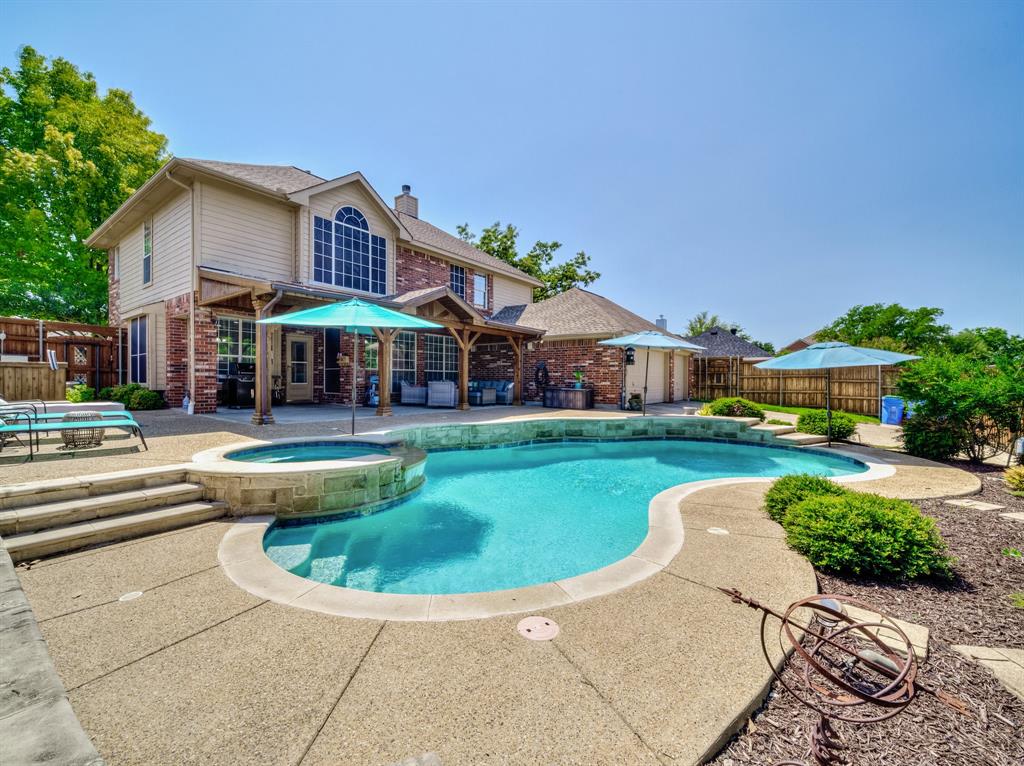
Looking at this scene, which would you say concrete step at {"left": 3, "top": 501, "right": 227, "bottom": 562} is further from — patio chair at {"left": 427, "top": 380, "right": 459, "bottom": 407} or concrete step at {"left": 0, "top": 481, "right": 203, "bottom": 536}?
patio chair at {"left": 427, "top": 380, "right": 459, "bottom": 407}

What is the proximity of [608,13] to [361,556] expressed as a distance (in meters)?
10.4

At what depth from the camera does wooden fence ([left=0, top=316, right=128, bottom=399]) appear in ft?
38.0

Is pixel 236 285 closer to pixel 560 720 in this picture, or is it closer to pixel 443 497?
pixel 443 497

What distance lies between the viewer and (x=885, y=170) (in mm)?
11820

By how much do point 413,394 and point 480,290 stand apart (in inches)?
236

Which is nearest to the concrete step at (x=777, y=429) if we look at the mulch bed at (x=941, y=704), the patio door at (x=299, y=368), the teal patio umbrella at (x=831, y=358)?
the teal patio umbrella at (x=831, y=358)

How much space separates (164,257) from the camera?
1101cm

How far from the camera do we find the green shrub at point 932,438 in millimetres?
7730

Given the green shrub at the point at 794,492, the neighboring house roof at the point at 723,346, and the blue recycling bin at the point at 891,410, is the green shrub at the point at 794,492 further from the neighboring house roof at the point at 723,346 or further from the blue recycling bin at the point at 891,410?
the neighboring house roof at the point at 723,346

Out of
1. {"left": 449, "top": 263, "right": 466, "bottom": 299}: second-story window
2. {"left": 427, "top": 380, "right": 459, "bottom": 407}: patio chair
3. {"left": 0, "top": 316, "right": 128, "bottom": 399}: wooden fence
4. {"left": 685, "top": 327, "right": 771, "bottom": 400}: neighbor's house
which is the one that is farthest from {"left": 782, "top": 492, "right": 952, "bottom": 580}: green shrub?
{"left": 0, "top": 316, "right": 128, "bottom": 399}: wooden fence

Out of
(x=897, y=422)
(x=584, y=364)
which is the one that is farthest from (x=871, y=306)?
(x=584, y=364)

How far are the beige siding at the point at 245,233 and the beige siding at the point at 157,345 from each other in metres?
2.55

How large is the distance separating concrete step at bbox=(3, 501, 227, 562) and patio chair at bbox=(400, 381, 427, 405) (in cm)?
943

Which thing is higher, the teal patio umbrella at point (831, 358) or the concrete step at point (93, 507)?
the teal patio umbrella at point (831, 358)
